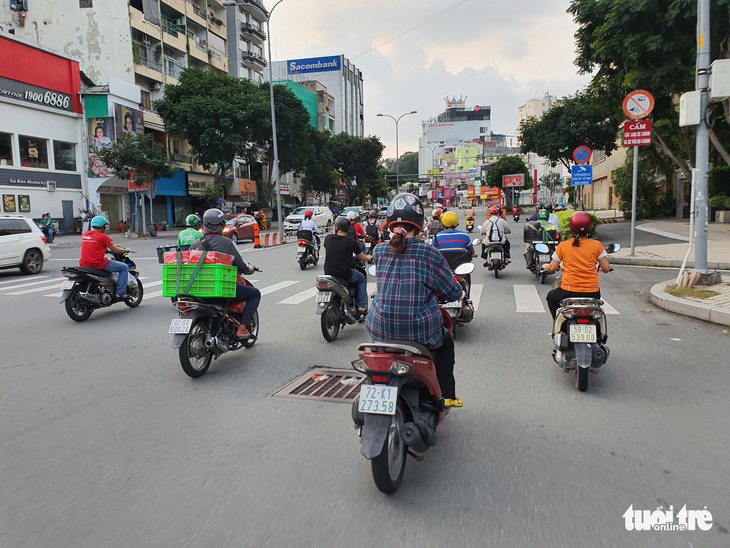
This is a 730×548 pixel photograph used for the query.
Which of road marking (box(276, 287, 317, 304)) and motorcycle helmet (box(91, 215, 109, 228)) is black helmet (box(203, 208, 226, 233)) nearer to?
motorcycle helmet (box(91, 215, 109, 228))

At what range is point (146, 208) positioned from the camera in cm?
3950

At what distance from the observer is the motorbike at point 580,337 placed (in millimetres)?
4932

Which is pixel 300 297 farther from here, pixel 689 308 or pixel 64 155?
pixel 64 155

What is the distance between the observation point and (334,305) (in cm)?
721

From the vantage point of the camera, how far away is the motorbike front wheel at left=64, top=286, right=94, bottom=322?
847 centimetres

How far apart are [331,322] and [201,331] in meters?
1.91

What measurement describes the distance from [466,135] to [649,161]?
11327cm

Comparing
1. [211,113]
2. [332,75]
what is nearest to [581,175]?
[211,113]

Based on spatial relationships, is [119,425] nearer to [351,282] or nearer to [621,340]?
[351,282]

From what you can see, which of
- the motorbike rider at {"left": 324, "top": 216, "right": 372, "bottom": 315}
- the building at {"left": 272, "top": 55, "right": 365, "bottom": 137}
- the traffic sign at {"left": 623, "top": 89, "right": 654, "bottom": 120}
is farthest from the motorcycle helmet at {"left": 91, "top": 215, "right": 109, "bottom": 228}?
the building at {"left": 272, "top": 55, "right": 365, "bottom": 137}

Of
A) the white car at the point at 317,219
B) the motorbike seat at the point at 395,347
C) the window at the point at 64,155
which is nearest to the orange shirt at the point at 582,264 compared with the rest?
the motorbike seat at the point at 395,347

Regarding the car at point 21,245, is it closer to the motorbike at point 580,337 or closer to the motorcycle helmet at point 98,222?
the motorcycle helmet at point 98,222

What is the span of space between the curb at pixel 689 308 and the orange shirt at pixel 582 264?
3427 millimetres

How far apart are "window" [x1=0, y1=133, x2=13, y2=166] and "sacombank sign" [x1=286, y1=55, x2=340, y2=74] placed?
255 feet
